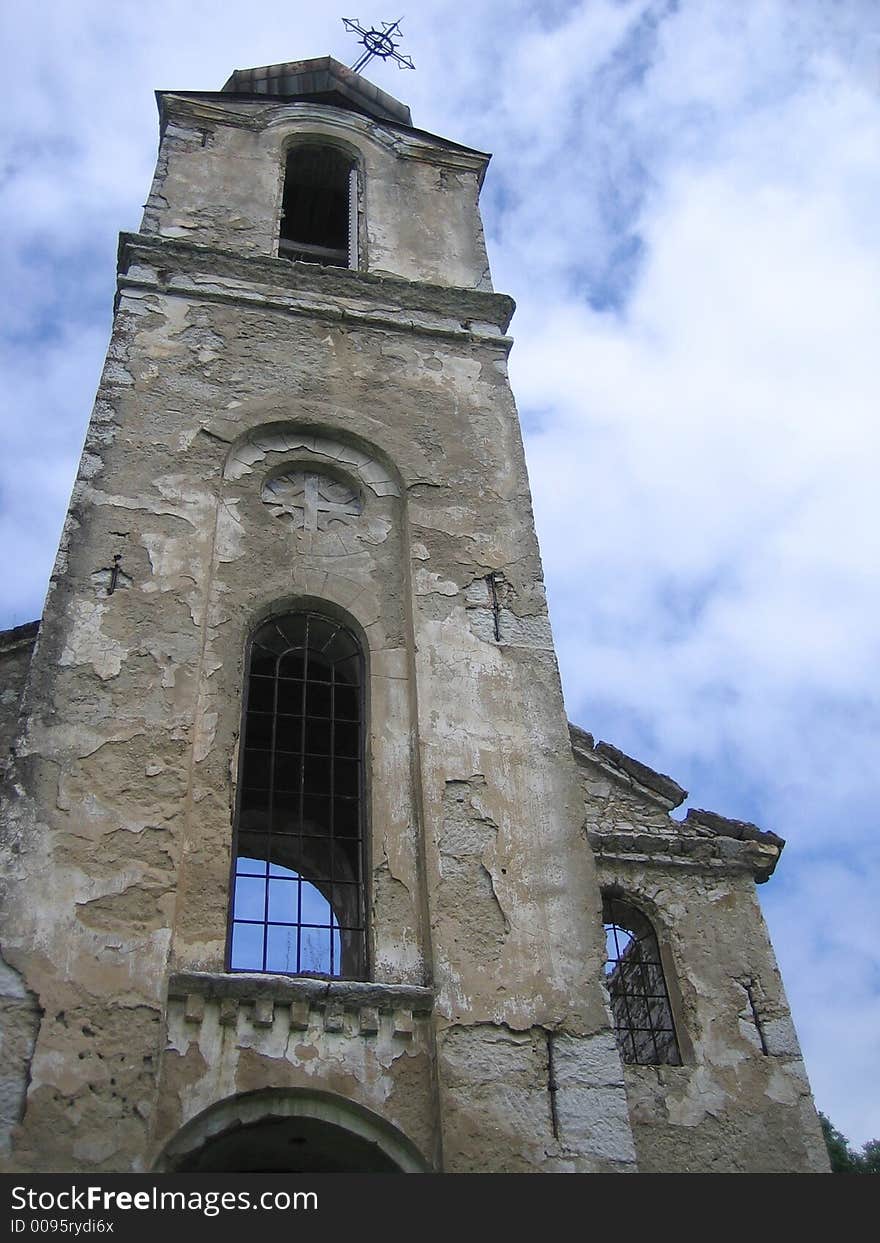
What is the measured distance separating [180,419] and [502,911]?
4.76 metres

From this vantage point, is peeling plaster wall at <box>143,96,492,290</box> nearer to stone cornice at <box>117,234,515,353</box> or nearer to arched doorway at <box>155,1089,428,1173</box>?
stone cornice at <box>117,234,515,353</box>

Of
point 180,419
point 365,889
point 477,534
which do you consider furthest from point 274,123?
point 365,889

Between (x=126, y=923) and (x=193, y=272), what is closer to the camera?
(x=126, y=923)

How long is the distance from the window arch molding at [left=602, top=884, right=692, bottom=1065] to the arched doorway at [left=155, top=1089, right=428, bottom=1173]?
2.65 metres

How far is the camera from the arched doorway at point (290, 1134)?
20.3 feet

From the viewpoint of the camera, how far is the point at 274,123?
13.5m

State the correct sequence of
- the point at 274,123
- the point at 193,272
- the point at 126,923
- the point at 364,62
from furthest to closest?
the point at 364,62 < the point at 274,123 < the point at 193,272 < the point at 126,923

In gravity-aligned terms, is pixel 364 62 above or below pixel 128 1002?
above

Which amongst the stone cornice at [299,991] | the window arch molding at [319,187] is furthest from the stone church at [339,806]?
the window arch molding at [319,187]

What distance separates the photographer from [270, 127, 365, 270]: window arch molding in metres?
13.4

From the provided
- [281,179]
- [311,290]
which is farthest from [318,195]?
[311,290]

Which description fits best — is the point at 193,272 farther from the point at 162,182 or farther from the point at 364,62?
the point at 364,62

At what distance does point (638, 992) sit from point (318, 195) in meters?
→ 10.0

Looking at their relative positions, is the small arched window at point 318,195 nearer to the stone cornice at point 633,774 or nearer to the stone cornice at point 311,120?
the stone cornice at point 311,120
